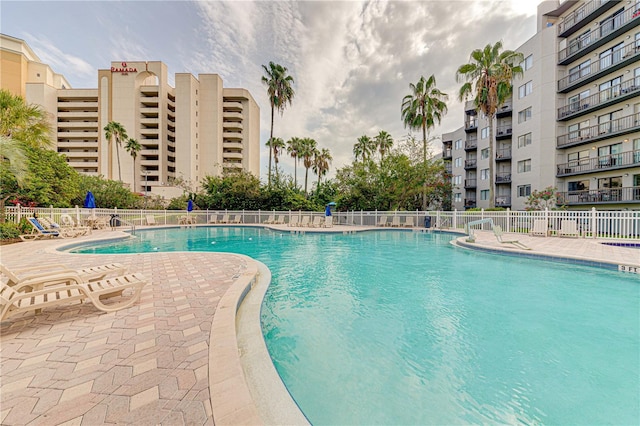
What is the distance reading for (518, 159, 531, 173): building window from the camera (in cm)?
2229

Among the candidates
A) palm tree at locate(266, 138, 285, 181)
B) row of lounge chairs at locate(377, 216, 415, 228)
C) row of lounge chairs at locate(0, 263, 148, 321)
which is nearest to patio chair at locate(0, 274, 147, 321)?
row of lounge chairs at locate(0, 263, 148, 321)

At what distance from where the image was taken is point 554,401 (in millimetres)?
2422

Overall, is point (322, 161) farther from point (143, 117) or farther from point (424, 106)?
point (143, 117)

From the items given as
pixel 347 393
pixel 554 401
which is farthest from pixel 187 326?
pixel 554 401

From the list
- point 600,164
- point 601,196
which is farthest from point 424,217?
point 600,164

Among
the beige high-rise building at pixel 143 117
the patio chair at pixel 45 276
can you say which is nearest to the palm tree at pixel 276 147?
the beige high-rise building at pixel 143 117

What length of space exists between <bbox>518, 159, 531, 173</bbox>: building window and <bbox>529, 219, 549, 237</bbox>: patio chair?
41.8 ft

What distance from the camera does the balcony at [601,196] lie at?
1675cm

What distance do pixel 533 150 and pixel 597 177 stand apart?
4.66 m

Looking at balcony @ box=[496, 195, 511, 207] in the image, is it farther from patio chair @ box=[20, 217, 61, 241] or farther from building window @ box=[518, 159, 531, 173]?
patio chair @ box=[20, 217, 61, 241]

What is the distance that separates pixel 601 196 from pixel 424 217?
1302cm

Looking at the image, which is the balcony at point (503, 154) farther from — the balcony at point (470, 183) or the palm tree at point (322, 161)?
the palm tree at point (322, 161)

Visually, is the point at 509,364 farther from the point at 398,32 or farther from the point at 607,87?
the point at 607,87

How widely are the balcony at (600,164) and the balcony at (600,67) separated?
606cm
